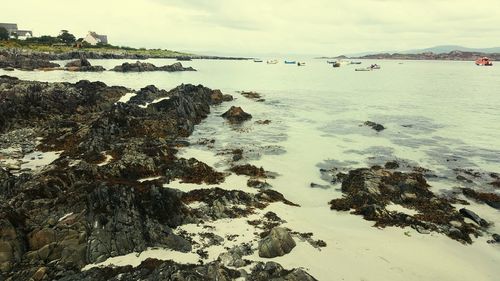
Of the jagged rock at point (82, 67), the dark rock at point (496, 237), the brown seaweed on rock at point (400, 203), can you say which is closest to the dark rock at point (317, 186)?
the brown seaweed on rock at point (400, 203)

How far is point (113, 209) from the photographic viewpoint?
1431cm

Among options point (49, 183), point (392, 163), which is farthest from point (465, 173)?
point (49, 183)

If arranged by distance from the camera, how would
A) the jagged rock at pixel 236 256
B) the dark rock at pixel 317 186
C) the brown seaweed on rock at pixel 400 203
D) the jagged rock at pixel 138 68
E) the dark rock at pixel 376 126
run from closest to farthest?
1. the jagged rock at pixel 236 256
2. the brown seaweed on rock at pixel 400 203
3. the dark rock at pixel 317 186
4. the dark rock at pixel 376 126
5. the jagged rock at pixel 138 68

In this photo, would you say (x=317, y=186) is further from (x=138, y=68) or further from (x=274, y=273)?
(x=138, y=68)

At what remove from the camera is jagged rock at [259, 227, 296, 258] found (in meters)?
14.0

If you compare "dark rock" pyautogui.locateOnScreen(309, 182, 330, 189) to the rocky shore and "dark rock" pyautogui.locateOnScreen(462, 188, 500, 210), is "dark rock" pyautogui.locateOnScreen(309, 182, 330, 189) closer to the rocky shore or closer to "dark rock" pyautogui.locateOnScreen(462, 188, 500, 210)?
the rocky shore

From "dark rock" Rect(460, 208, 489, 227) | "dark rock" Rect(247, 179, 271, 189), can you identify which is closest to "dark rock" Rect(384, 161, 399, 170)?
"dark rock" Rect(460, 208, 489, 227)

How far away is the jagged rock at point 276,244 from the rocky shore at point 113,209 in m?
0.04

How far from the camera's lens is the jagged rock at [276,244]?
14.0 metres

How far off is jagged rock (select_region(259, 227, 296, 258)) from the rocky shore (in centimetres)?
4

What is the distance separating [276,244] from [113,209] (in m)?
7.19

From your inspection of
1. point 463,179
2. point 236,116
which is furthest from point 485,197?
point 236,116

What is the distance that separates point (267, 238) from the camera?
14.6 m

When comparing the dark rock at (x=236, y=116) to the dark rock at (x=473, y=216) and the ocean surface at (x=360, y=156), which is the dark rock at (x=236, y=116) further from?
the dark rock at (x=473, y=216)
